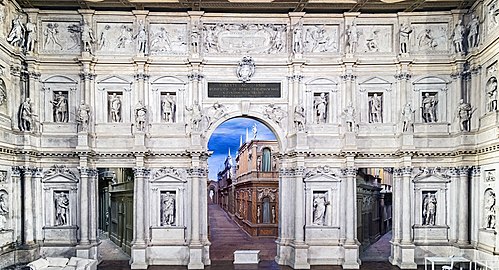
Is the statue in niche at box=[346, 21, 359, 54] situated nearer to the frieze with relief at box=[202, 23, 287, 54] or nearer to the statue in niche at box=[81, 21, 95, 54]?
the frieze with relief at box=[202, 23, 287, 54]

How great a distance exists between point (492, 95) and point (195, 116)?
1223 centimetres

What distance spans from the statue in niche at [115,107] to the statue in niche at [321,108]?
8992mm

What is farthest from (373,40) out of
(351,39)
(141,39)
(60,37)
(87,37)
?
(60,37)

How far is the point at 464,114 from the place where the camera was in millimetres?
18641

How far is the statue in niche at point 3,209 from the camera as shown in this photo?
56.0ft

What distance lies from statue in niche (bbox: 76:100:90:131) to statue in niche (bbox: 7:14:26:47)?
363cm

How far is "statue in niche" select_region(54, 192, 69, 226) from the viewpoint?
19.1 metres

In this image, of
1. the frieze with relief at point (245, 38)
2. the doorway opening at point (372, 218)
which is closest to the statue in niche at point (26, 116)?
the frieze with relief at point (245, 38)

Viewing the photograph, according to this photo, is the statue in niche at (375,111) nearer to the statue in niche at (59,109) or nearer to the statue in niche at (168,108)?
the statue in niche at (168,108)

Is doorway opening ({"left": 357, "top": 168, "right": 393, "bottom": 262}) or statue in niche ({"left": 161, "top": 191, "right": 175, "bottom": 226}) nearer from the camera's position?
statue in niche ({"left": 161, "top": 191, "right": 175, "bottom": 226})

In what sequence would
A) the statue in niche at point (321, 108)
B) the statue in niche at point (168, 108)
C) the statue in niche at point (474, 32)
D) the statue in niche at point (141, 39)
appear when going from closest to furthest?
the statue in niche at point (474, 32) < the statue in niche at point (141, 39) < the statue in niche at point (168, 108) < the statue in niche at point (321, 108)

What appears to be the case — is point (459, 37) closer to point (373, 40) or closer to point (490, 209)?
point (373, 40)

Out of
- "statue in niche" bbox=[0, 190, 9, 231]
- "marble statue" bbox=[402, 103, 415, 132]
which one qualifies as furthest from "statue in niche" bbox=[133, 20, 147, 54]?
"marble statue" bbox=[402, 103, 415, 132]

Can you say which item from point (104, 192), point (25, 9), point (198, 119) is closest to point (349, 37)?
point (198, 119)
